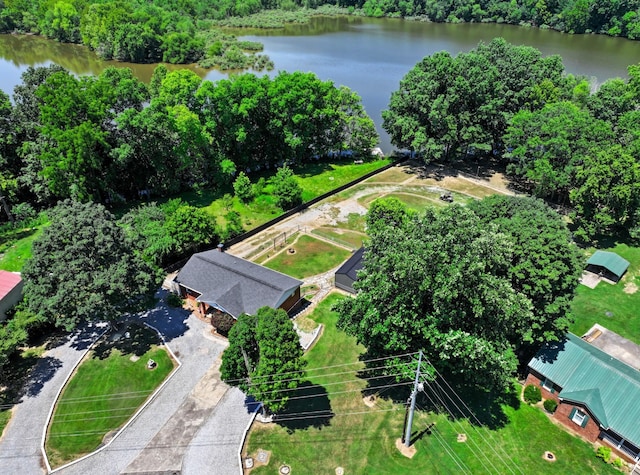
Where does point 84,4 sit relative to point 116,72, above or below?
above

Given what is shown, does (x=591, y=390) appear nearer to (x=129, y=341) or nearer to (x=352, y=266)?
(x=352, y=266)

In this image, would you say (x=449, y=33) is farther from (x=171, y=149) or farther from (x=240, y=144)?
(x=171, y=149)

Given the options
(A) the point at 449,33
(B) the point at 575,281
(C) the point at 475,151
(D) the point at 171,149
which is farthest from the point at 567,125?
(A) the point at 449,33

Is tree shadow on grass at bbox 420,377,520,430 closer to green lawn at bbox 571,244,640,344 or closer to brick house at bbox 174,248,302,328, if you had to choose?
green lawn at bbox 571,244,640,344

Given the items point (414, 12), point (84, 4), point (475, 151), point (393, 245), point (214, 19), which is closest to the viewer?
point (393, 245)

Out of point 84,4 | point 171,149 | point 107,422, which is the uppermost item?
point 84,4

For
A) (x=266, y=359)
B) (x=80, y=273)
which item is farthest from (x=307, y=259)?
(x=80, y=273)
